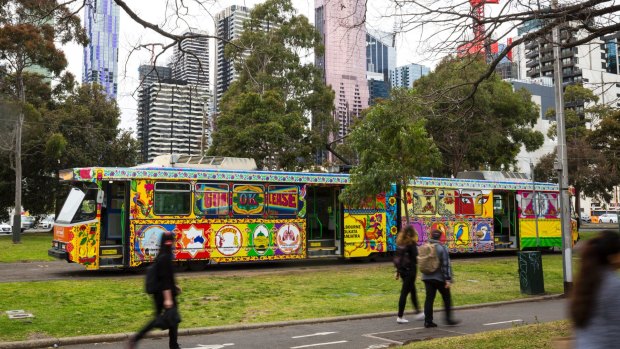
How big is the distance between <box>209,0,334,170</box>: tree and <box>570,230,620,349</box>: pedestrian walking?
27049mm

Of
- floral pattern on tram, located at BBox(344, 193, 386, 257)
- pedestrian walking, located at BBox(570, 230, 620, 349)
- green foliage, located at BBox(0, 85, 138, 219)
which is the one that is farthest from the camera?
green foliage, located at BBox(0, 85, 138, 219)

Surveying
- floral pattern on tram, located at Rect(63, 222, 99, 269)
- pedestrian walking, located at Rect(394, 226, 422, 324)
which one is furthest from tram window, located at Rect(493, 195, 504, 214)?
floral pattern on tram, located at Rect(63, 222, 99, 269)

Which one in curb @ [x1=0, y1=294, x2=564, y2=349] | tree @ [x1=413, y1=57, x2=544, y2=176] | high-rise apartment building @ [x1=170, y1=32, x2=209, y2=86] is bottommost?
curb @ [x1=0, y1=294, x2=564, y2=349]

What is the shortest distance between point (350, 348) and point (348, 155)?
39993 millimetres

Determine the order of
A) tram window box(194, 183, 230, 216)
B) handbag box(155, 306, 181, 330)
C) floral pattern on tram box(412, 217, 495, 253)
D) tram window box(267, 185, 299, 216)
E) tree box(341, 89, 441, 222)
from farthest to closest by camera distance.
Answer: floral pattern on tram box(412, 217, 495, 253) → tram window box(267, 185, 299, 216) → tree box(341, 89, 441, 222) → tram window box(194, 183, 230, 216) → handbag box(155, 306, 181, 330)

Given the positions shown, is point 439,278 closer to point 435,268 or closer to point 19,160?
point 435,268

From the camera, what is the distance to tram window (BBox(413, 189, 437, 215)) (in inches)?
847

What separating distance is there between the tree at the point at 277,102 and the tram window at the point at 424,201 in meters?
11.3

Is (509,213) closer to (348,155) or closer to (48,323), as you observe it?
(48,323)

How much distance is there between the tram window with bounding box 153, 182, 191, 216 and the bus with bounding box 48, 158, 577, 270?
3cm

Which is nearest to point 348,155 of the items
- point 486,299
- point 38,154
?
point 38,154

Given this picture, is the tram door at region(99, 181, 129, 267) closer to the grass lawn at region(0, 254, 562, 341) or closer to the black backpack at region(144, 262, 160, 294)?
the grass lawn at region(0, 254, 562, 341)

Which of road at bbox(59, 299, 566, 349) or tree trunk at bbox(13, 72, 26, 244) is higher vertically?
tree trunk at bbox(13, 72, 26, 244)

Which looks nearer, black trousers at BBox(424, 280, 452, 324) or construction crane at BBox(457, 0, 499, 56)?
construction crane at BBox(457, 0, 499, 56)
